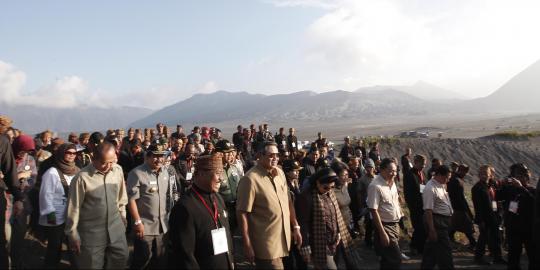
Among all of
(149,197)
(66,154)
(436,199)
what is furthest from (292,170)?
(66,154)

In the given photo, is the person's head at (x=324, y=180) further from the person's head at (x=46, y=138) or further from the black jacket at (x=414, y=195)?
the person's head at (x=46, y=138)

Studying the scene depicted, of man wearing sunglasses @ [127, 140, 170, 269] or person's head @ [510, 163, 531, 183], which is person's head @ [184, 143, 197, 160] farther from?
person's head @ [510, 163, 531, 183]

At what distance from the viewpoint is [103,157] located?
3.69 metres

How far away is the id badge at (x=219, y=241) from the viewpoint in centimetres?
311

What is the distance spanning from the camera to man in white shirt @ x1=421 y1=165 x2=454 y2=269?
15.3 ft

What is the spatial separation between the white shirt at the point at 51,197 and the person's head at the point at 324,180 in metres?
2.92

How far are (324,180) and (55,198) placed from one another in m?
3.18

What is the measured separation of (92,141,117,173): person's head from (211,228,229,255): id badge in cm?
146

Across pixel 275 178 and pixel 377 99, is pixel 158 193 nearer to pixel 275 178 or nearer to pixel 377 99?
pixel 275 178

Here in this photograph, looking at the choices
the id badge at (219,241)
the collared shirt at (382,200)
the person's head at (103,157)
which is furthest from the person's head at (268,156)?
the person's head at (103,157)


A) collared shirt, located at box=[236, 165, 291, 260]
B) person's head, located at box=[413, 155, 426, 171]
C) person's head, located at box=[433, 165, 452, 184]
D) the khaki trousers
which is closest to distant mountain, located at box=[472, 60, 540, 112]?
person's head, located at box=[413, 155, 426, 171]

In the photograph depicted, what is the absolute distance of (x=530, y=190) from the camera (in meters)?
5.57

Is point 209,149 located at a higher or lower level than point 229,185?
higher

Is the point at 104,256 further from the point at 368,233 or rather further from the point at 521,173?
the point at 521,173
